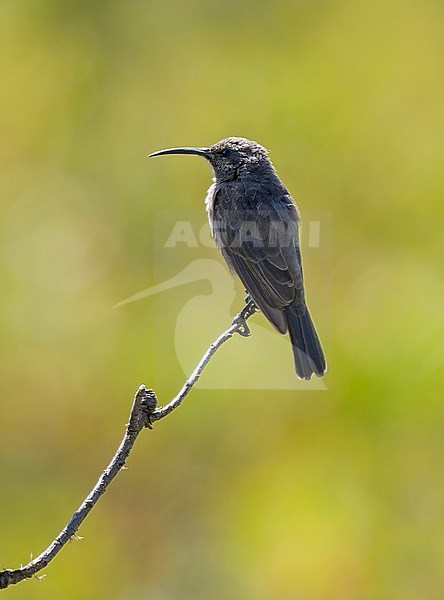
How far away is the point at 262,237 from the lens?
16.5ft

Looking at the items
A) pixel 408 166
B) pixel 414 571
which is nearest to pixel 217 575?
pixel 414 571

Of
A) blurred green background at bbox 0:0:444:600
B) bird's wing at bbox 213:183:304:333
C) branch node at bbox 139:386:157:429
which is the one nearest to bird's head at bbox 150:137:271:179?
bird's wing at bbox 213:183:304:333

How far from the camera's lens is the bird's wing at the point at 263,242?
4855mm

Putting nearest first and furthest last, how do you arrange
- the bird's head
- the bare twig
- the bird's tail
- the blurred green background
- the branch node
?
the bare twig, the branch node, the bird's tail, the bird's head, the blurred green background

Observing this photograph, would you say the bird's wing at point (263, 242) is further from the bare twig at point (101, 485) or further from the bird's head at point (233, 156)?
the bare twig at point (101, 485)

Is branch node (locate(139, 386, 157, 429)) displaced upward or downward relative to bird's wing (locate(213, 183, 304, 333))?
downward

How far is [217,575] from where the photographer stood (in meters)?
8.00

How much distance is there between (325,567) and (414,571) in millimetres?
810

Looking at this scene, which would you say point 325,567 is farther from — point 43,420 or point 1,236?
point 1,236

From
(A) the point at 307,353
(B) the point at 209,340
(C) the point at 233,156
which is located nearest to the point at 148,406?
(A) the point at 307,353

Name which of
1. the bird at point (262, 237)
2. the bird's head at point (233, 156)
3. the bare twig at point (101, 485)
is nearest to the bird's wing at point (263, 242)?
the bird at point (262, 237)

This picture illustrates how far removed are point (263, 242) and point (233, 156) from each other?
0.69m

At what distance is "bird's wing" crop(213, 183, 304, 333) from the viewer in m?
4.86

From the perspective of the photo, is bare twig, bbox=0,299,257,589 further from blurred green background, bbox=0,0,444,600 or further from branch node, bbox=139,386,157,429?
blurred green background, bbox=0,0,444,600
